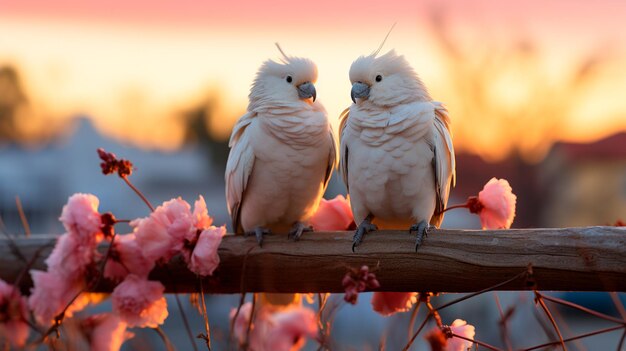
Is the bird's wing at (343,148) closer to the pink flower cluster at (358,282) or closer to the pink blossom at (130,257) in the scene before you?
the pink blossom at (130,257)

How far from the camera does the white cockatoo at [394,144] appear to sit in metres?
2.20

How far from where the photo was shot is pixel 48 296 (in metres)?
2.01

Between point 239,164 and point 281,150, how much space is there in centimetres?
16

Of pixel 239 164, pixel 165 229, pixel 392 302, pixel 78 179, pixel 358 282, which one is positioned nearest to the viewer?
pixel 358 282

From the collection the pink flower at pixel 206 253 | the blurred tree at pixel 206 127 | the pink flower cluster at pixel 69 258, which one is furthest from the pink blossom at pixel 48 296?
the blurred tree at pixel 206 127

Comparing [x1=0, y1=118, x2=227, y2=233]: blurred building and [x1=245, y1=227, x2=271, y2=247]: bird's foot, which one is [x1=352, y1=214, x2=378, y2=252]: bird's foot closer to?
[x1=245, y1=227, x2=271, y2=247]: bird's foot

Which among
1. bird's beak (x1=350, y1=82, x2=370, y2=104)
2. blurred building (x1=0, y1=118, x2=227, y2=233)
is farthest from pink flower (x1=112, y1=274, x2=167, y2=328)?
blurred building (x1=0, y1=118, x2=227, y2=233)

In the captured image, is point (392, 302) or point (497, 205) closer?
point (497, 205)

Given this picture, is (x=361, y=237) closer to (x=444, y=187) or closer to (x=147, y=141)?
(x=444, y=187)

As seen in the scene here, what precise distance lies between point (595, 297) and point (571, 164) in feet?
19.5

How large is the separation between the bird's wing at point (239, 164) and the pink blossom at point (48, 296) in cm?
67

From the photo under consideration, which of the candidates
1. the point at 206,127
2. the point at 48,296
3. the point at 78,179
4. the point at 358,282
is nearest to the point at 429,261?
the point at 358,282

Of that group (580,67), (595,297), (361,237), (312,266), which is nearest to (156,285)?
(312,266)

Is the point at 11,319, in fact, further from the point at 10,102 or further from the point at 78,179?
the point at 10,102
